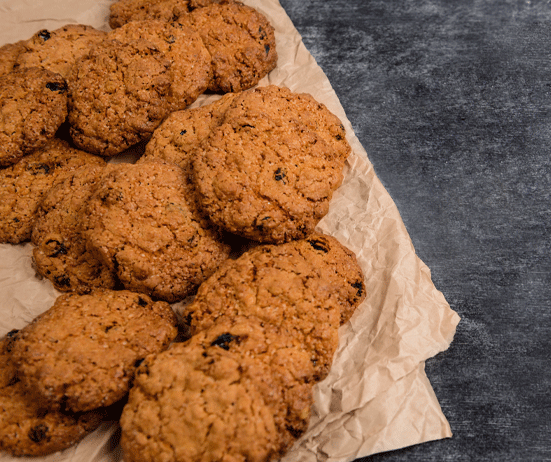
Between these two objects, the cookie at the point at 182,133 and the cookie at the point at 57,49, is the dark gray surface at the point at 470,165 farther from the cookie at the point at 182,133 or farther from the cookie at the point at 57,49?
the cookie at the point at 57,49

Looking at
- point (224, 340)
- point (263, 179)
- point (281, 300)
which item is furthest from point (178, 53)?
point (224, 340)

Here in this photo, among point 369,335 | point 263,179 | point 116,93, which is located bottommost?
point 369,335

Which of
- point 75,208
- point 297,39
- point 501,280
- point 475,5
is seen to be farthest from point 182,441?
point 475,5

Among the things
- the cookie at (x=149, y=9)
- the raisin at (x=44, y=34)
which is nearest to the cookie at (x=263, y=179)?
the cookie at (x=149, y=9)

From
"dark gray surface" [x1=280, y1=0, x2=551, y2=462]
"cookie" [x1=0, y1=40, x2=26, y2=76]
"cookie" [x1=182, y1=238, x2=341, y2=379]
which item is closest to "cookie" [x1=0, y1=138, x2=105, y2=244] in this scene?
"cookie" [x1=0, y1=40, x2=26, y2=76]

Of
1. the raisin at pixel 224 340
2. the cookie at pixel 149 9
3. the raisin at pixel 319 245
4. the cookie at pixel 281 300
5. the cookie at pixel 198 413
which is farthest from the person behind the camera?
the cookie at pixel 149 9

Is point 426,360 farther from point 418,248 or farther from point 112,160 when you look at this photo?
point 112,160

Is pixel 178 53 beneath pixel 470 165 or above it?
above

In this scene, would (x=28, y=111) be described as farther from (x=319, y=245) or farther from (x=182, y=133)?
(x=319, y=245)
